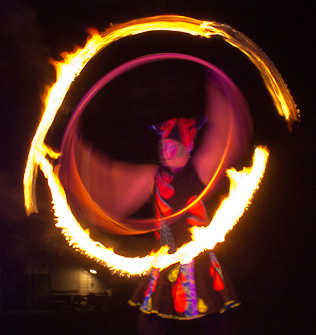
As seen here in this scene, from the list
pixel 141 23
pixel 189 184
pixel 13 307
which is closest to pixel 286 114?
pixel 189 184

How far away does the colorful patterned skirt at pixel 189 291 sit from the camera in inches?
107

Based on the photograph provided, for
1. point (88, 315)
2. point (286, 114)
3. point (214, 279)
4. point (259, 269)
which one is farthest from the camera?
point (88, 315)

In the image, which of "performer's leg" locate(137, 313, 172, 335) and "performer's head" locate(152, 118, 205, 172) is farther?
"performer's head" locate(152, 118, 205, 172)

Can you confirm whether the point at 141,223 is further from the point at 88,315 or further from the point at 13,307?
the point at 13,307

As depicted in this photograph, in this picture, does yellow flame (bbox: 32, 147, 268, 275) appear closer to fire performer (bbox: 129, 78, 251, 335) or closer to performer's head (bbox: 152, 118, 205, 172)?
fire performer (bbox: 129, 78, 251, 335)

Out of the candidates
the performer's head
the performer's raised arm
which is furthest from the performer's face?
the performer's raised arm

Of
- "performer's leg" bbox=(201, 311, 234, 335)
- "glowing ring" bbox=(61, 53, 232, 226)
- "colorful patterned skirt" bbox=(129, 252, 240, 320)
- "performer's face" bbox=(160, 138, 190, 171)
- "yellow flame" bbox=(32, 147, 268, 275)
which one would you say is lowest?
"performer's leg" bbox=(201, 311, 234, 335)

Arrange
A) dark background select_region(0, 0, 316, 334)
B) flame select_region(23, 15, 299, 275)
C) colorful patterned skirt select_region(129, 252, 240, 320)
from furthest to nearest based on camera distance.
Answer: dark background select_region(0, 0, 316, 334)
flame select_region(23, 15, 299, 275)
colorful patterned skirt select_region(129, 252, 240, 320)

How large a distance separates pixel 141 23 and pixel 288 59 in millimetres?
1197

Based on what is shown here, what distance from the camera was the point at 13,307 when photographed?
12.8ft

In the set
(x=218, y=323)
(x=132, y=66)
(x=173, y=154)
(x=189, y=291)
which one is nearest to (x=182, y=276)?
(x=189, y=291)

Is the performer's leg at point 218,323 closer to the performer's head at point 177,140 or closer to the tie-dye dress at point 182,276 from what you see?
the tie-dye dress at point 182,276

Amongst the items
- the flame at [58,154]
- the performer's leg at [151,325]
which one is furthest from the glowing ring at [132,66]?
the performer's leg at [151,325]

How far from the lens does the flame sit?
2.87 meters
